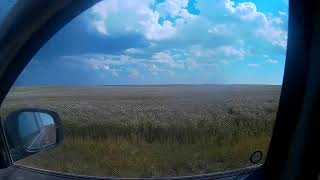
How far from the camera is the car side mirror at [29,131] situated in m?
3.11

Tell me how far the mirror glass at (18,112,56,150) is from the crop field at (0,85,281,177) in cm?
16

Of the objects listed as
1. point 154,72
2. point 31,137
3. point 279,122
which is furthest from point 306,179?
point 31,137

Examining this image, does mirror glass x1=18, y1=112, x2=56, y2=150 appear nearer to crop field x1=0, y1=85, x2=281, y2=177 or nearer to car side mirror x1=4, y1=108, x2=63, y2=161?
car side mirror x1=4, y1=108, x2=63, y2=161

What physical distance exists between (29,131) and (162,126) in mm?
1039

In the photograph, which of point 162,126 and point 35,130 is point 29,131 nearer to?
point 35,130

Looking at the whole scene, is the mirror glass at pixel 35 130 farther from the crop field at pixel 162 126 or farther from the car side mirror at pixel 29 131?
the crop field at pixel 162 126

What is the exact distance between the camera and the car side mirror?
123 inches

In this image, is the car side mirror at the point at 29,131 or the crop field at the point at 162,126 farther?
the car side mirror at the point at 29,131

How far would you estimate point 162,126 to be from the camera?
105 inches

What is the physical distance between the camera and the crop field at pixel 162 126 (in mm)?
2572

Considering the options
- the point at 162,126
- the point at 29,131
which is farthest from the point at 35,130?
the point at 162,126

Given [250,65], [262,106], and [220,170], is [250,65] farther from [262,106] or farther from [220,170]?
[220,170]

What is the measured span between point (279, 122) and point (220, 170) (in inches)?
14.0

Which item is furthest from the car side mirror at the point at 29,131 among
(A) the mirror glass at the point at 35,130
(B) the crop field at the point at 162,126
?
(B) the crop field at the point at 162,126
